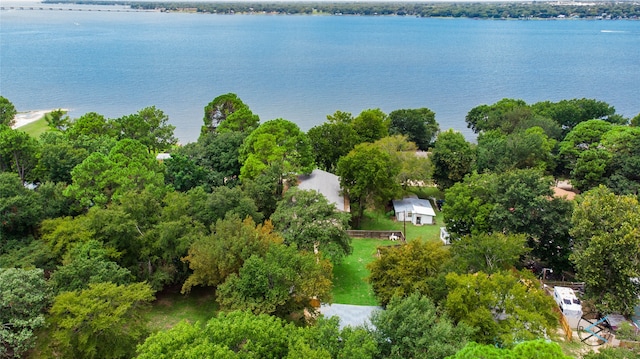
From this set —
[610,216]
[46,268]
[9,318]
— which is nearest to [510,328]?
[610,216]

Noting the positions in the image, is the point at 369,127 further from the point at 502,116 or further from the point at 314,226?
the point at 314,226

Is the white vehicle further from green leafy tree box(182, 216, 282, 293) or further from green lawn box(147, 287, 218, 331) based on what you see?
green lawn box(147, 287, 218, 331)

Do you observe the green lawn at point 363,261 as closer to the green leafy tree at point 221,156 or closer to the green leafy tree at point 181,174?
the green leafy tree at point 221,156

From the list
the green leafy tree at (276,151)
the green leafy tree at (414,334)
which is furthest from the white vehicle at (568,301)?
the green leafy tree at (276,151)

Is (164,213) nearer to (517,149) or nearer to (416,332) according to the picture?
(416,332)

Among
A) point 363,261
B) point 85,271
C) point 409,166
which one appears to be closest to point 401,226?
point 409,166
